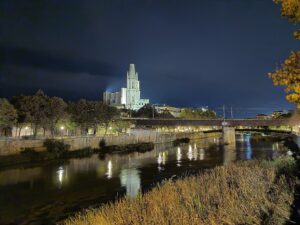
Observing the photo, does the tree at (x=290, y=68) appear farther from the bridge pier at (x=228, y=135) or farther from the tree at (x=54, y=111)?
the bridge pier at (x=228, y=135)

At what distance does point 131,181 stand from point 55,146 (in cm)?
2879

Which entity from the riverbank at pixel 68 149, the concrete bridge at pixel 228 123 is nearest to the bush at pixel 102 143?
the riverbank at pixel 68 149

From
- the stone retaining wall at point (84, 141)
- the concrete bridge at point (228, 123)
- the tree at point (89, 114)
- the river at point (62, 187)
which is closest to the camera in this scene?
the river at point (62, 187)

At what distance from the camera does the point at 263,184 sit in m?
16.0

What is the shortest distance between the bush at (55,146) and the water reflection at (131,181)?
19750 mm

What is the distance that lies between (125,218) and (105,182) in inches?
1021

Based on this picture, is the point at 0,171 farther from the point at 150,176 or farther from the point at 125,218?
the point at 125,218

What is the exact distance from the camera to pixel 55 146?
60.9 metres

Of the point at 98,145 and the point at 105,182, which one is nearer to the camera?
the point at 105,182

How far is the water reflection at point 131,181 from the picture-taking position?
31.2m

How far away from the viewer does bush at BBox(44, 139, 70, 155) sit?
198ft

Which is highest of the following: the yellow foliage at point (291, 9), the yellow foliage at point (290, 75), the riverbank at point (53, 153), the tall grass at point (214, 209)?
the yellow foliage at point (291, 9)

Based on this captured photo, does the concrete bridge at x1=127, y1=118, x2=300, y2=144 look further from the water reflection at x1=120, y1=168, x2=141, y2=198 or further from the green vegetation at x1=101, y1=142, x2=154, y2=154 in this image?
the water reflection at x1=120, y1=168, x2=141, y2=198

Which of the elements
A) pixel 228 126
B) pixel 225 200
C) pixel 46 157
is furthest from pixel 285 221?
pixel 228 126
